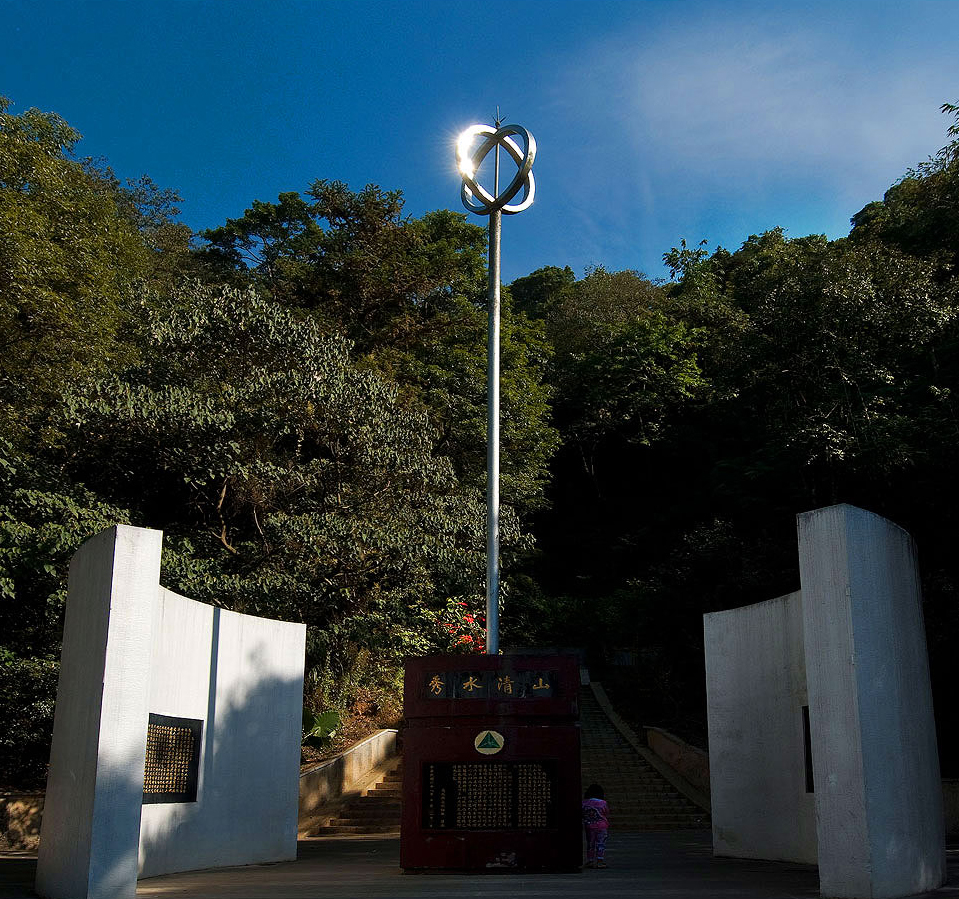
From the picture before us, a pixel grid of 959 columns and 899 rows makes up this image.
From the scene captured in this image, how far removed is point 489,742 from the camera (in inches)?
352

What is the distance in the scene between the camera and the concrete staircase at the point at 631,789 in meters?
14.9

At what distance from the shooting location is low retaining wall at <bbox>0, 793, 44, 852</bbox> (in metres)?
12.1

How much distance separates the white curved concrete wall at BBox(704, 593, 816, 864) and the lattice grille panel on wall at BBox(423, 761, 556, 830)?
2.57 meters

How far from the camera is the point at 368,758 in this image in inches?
657

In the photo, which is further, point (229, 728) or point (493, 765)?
point (229, 728)

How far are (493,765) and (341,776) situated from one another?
23.1 ft

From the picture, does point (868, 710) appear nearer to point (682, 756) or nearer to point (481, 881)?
point (481, 881)

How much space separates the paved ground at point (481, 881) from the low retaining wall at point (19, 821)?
1.14 meters

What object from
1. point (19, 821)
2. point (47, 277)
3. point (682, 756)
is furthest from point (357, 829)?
point (47, 277)

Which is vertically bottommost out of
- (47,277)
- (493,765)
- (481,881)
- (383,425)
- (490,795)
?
(481,881)

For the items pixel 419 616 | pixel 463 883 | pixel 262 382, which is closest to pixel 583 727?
pixel 419 616

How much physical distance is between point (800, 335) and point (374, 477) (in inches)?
369

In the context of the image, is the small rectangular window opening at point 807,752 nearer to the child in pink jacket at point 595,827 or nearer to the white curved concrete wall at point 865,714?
the white curved concrete wall at point 865,714

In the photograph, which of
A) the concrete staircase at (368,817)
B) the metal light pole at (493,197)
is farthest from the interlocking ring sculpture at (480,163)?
the concrete staircase at (368,817)
